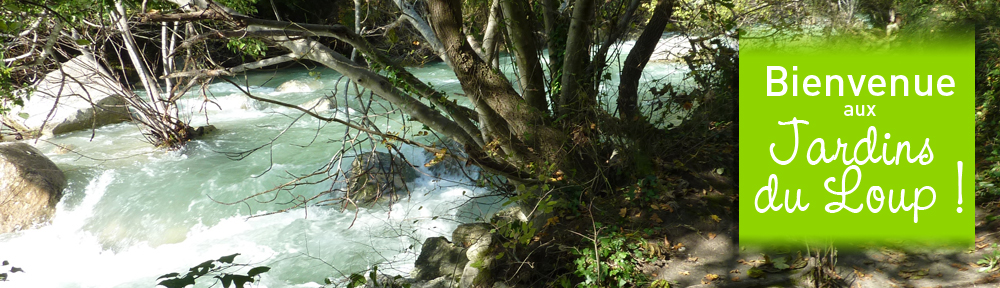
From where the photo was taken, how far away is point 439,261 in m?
4.92

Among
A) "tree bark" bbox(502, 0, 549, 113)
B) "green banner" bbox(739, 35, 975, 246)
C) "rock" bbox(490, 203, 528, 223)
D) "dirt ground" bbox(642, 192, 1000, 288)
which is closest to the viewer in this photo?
"green banner" bbox(739, 35, 975, 246)

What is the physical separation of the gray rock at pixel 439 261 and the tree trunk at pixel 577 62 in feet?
5.38

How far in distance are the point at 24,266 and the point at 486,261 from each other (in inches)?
260

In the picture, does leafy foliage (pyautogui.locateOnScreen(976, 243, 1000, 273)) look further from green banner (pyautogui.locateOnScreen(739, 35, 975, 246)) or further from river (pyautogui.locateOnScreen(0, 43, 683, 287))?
river (pyautogui.locateOnScreen(0, 43, 683, 287))

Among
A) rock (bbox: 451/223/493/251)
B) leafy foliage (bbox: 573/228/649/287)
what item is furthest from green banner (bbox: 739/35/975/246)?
rock (bbox: 451/223/493/251)

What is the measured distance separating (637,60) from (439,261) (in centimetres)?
268

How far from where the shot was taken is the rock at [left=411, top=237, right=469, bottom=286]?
4.75 meters

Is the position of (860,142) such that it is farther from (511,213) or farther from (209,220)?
(209,220)

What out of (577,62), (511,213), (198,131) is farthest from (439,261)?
(198,131)

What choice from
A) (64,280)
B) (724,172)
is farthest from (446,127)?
(64,280)

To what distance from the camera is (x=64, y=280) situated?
641 centimetres

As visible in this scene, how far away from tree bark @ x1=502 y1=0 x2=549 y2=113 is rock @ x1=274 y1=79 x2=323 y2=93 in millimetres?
11176

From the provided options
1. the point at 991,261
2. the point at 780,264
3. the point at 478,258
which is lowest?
the point at 478,258

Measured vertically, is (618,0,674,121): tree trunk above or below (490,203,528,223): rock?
above
